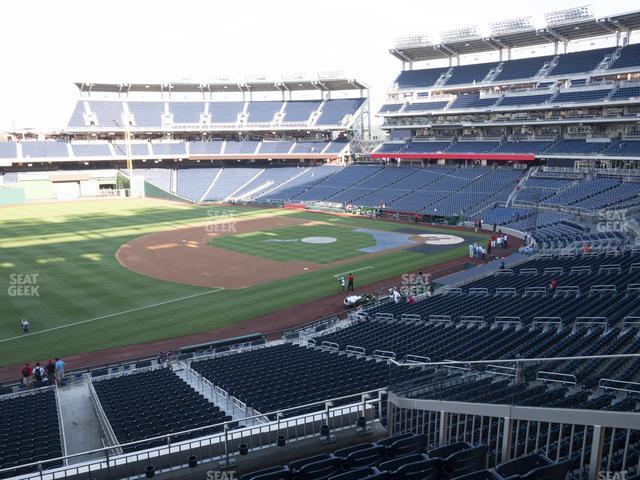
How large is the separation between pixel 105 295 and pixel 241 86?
68.0m

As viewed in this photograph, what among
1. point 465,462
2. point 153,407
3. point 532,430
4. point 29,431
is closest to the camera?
point 465,462

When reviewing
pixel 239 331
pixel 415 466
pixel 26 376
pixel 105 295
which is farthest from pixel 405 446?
pixel 105 295

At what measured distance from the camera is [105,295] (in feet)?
97.7

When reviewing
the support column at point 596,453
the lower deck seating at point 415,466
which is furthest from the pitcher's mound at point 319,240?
the support column at point 596,453

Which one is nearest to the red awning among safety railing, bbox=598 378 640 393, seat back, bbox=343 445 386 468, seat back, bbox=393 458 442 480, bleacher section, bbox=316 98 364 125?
bleacher section, bbox=316 98 364 125

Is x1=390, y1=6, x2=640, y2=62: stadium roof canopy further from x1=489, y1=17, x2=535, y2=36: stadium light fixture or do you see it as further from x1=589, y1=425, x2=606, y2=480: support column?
x1=589, y1=425, x2=606, y2=480: support column

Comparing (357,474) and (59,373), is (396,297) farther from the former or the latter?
(357,474)

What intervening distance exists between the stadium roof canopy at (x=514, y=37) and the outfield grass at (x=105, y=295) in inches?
1313

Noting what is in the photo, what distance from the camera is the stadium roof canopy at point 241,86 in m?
85.6

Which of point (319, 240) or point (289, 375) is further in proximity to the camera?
point (319, 240)

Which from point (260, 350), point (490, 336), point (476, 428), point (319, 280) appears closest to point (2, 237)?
point (319, 280)

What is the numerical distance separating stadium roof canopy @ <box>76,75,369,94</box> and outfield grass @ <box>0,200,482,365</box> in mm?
45607

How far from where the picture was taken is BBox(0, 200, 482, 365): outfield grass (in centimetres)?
2397

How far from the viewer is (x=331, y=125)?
274 ft
